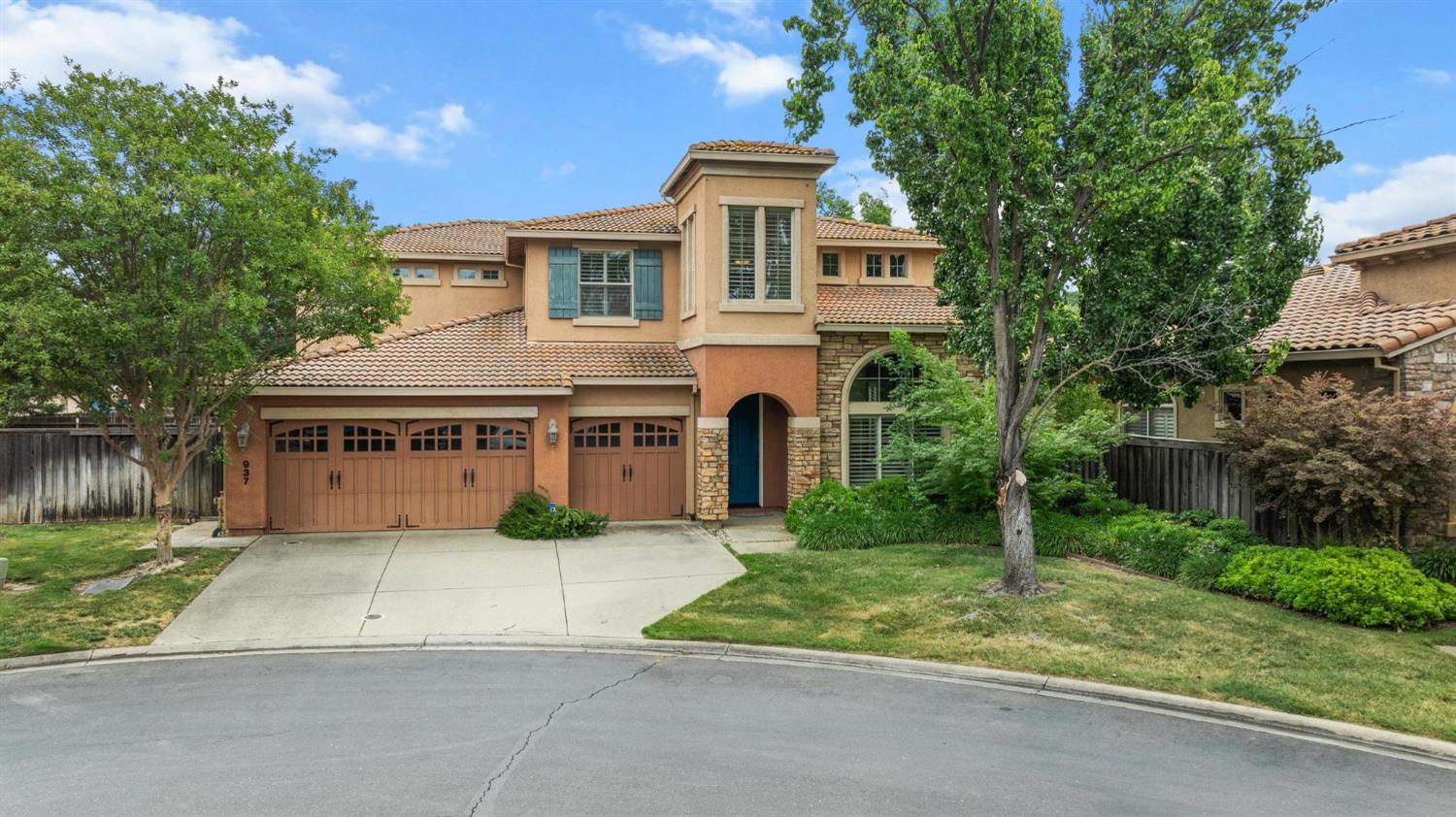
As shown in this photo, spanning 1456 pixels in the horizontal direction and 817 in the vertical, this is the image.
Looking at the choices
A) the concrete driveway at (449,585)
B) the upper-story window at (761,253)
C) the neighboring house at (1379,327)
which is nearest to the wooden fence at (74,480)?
the concrete driveway at (449,585)

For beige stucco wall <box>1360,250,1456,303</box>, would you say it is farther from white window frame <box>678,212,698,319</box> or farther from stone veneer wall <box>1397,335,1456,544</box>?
white window frame <box>678,212,698,319</box>

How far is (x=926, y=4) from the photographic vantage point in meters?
10.9

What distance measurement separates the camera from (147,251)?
11.9 meters

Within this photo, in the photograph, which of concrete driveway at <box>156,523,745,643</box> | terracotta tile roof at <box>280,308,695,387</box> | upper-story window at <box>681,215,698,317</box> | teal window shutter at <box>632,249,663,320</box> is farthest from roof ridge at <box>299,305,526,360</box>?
upper-story window at <box>681,215,698,317</box>

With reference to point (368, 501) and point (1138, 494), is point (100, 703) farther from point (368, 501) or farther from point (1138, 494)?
point (1138, 494)

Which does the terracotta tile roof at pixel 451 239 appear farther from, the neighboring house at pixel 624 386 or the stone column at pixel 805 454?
the stone column at pixel 805 454

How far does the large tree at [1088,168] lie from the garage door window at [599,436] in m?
7.96

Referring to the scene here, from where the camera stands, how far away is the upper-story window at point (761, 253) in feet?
57.4

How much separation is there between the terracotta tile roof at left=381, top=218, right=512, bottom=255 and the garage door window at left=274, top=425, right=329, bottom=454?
5.79 meters

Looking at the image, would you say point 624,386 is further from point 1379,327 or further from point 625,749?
point 1379,327

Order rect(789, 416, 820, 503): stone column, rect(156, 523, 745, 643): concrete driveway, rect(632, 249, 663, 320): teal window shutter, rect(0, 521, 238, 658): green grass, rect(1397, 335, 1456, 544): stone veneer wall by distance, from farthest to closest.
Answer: rect(632, 249, 663, 320): teal window shutter < rect(789, 416, 820, 503): stone column < rect(1397, 335, 1456, 544): stone veneer wall < rect(156, 523, 745, 643): concrete driveway < rect(0, 521, 238, 658): green grass

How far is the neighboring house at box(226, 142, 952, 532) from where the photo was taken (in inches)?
651

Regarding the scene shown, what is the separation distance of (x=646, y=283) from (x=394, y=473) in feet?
21.0

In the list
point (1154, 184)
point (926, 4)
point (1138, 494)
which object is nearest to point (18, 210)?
point (926, 4)
